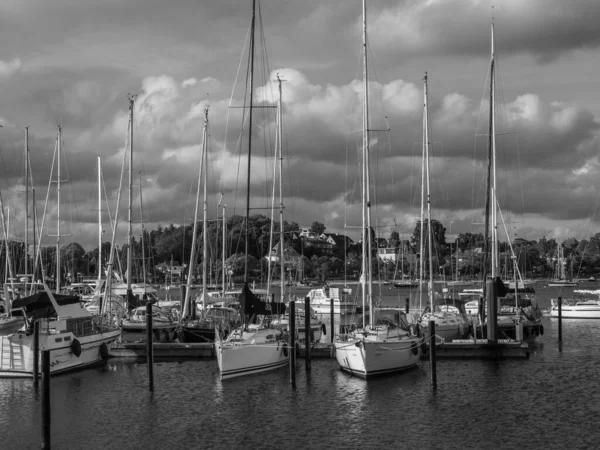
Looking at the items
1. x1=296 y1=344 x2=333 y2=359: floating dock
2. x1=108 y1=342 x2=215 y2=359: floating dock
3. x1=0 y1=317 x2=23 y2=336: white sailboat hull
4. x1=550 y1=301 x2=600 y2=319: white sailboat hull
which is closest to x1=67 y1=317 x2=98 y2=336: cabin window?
x1=108 y1=342 x2=215 y2=359: floating dock

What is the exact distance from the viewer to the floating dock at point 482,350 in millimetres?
47938

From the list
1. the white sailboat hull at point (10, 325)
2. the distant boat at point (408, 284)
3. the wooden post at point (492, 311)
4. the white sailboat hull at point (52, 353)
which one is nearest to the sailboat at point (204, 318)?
the white sailboat hull at point (52, 353)

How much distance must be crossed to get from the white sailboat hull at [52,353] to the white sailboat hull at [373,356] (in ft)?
51.2

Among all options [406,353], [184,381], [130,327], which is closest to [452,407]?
[406,353]

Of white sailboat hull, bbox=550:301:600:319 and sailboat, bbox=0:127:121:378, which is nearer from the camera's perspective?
sailboat, bbox=0:127:121:378

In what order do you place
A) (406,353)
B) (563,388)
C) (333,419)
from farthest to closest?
(406,353), (563,388), (333,419)

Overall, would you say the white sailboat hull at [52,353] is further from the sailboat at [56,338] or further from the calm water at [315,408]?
the calm water at [315,408]

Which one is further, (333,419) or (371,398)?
(371,398)

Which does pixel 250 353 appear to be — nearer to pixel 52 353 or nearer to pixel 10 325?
pixel 52 353

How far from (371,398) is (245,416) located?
22.5ft

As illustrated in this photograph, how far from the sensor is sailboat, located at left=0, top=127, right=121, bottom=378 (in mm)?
42625

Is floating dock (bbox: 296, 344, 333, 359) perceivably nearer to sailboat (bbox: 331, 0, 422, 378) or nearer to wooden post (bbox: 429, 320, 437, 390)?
sailboat (bbox: 331, 0, 422, 378)

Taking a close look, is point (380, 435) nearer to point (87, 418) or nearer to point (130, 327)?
point (87, 418)

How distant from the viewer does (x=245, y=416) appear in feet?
113
